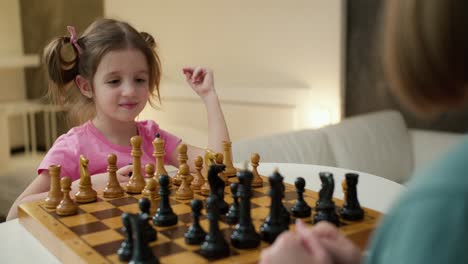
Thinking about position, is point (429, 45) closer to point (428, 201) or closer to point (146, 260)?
point (428, 201)

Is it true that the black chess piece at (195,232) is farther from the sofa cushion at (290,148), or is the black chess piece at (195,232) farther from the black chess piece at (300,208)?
the sofa cushion at (290,148)

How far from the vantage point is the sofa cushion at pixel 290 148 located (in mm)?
2643

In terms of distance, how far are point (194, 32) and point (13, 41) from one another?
7.96 feet

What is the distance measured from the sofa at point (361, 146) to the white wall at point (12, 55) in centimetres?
381

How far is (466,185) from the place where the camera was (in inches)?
25.5

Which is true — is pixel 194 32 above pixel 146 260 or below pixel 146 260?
above

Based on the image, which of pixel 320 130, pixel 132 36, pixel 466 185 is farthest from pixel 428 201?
pixel 320 130

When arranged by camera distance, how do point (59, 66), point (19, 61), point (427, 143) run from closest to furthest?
1. point (59, 66)
2. point (427, 143)
3. point (19, 61)

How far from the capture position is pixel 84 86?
197cm

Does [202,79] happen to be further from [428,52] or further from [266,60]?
[266,60]

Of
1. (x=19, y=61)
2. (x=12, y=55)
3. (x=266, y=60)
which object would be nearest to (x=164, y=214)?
(x=266, y=60)

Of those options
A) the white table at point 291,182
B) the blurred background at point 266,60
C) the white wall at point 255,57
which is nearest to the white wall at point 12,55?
the blurred background at point 266,60

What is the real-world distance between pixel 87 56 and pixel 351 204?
3.50 ft

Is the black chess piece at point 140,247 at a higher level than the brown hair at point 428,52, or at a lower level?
lower
